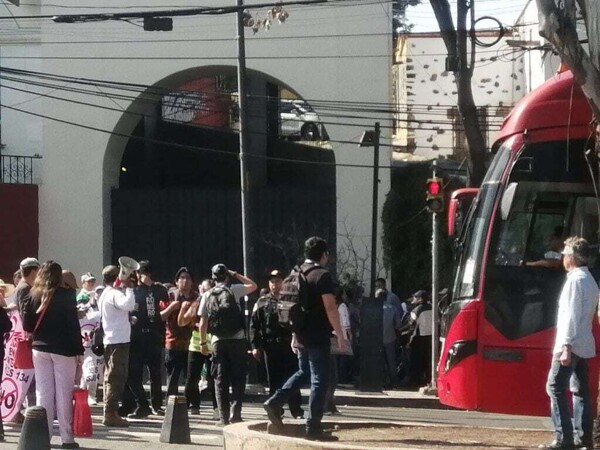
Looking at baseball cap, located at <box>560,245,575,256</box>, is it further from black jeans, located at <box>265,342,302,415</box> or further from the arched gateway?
the arched gateway

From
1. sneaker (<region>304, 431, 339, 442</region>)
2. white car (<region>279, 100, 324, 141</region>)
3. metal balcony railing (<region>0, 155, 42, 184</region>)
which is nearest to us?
sneaker (<region>304, 431, 339, 442</region>)

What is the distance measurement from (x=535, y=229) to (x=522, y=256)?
28 centimetres

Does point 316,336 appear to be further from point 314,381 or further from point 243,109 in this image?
point 243,109

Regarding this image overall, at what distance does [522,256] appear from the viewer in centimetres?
1194

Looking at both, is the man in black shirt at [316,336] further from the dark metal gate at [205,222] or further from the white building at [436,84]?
the white building at [436,84]

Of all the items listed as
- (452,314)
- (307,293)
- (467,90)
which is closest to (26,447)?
(307,293)

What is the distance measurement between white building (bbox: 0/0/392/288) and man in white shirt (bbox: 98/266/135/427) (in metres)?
14.3

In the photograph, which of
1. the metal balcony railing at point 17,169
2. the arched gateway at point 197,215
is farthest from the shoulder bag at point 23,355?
the metal balcony railing at point 17,169

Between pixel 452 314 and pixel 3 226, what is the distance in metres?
18.4

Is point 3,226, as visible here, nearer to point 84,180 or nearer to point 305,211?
point 84,180

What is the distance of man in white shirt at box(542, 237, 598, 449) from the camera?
10.1 meters

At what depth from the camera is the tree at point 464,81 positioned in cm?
1781

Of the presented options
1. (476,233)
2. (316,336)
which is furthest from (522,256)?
(316,336)

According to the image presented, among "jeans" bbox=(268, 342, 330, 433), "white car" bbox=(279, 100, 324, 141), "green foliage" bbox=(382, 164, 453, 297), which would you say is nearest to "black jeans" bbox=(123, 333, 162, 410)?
"jeans" bbox=(268, 342, 330, 433)
